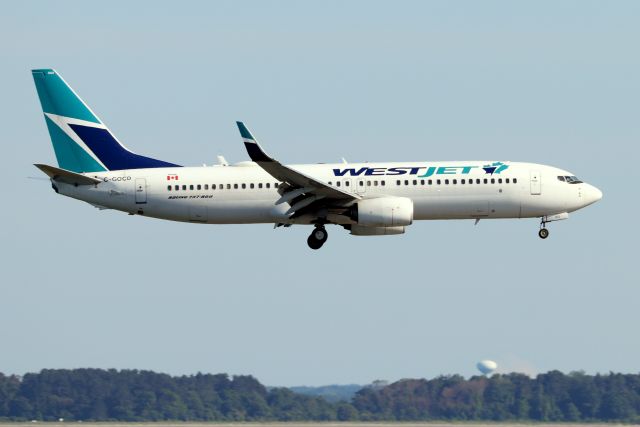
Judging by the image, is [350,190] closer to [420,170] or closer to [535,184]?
[420,170]

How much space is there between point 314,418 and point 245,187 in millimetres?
29412

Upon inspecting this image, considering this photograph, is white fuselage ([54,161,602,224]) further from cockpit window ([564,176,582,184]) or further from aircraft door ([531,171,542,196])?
cockpit window ([564,176,582,184])

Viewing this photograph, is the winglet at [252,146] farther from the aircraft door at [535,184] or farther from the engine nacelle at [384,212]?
the aircraft door at [535,184]

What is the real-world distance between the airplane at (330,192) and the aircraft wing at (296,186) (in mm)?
56

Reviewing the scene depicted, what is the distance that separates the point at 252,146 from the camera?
78.4 metres

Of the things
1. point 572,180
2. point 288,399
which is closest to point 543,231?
point 572,180

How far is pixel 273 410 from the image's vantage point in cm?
11619

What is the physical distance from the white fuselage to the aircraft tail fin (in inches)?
52.5

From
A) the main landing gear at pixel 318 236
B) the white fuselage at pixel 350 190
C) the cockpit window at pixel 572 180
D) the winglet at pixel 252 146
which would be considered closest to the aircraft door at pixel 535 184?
the white fuselage at pixel 350 190

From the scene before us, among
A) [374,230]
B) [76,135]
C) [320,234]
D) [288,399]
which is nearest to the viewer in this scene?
[374,230]

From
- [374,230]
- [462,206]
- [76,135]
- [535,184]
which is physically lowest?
[374,230]

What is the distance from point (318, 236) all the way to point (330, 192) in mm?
4148

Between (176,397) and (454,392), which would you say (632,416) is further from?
(176,397)

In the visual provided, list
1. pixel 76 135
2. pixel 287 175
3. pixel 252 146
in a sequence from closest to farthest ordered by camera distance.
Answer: pixel 252 146, pixel 287 175, pixel 76 135
